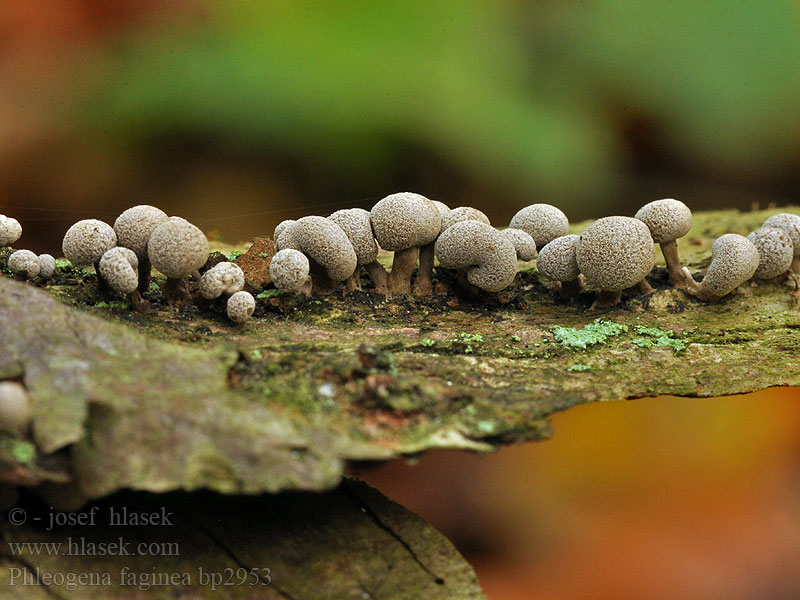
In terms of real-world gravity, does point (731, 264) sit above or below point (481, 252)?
above

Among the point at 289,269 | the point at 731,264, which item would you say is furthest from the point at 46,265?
the point at 731,264

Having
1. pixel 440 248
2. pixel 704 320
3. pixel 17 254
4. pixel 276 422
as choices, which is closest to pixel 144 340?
pixel 276 422

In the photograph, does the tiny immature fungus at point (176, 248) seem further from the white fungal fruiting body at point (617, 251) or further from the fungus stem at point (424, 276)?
the white fungal fruiting body at point (617, 251)

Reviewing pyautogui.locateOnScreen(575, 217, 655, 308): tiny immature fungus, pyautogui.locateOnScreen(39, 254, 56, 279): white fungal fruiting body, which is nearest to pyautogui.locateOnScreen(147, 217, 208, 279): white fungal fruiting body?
pyautogui.locateOnScreen(39, 254, 56, 279): white fungal fruiting body

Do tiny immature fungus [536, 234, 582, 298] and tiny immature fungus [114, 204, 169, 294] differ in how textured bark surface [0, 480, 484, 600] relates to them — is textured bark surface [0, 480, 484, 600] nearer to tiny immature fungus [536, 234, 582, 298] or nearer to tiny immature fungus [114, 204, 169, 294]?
tiny immature fungus [114, 204, 169, 294]

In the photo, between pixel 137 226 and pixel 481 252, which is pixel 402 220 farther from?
pixel 137 226

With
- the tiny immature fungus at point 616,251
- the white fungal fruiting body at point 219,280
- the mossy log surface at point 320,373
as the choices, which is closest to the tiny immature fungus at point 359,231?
the mossy log surface at point 320,373
